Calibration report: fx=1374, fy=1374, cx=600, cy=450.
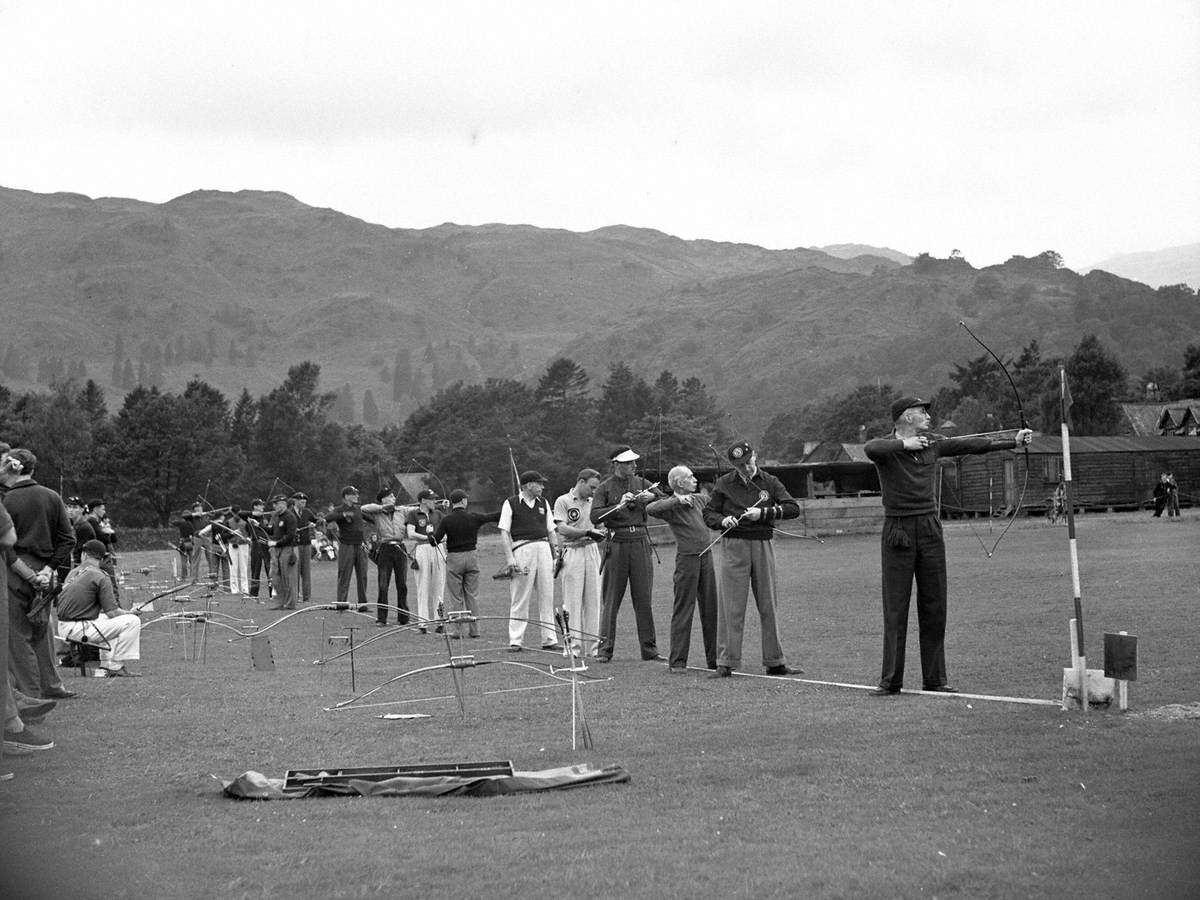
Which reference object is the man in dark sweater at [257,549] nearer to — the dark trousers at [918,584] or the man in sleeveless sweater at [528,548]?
the man in sleeveless sweater at [528,548]

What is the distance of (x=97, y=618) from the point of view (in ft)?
57.2

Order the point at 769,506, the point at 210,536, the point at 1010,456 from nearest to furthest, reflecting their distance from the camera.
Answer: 1. the point at 769,506
2. the point at 210,536
3. the point at 1010,456

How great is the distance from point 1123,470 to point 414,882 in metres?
74.8

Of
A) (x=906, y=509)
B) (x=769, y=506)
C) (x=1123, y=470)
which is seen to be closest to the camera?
(x=906, y=509)

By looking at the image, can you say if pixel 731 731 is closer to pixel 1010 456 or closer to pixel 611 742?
pixel 611 742

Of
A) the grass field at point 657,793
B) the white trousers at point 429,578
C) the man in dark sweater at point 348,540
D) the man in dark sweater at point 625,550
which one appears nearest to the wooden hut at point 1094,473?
the man in dark sweater at point 348,540

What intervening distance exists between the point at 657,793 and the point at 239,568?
34185 mm

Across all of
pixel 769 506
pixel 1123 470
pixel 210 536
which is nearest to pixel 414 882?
pixel 769 506

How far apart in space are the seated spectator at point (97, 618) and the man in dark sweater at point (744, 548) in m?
7.72

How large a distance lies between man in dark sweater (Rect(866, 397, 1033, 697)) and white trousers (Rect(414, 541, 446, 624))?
43.0ft

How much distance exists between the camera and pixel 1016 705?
11047 mm

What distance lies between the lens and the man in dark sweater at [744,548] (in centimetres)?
1416

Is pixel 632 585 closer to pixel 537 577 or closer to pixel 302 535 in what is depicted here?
pixel 537 577

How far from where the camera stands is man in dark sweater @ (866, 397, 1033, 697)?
1201 cm
